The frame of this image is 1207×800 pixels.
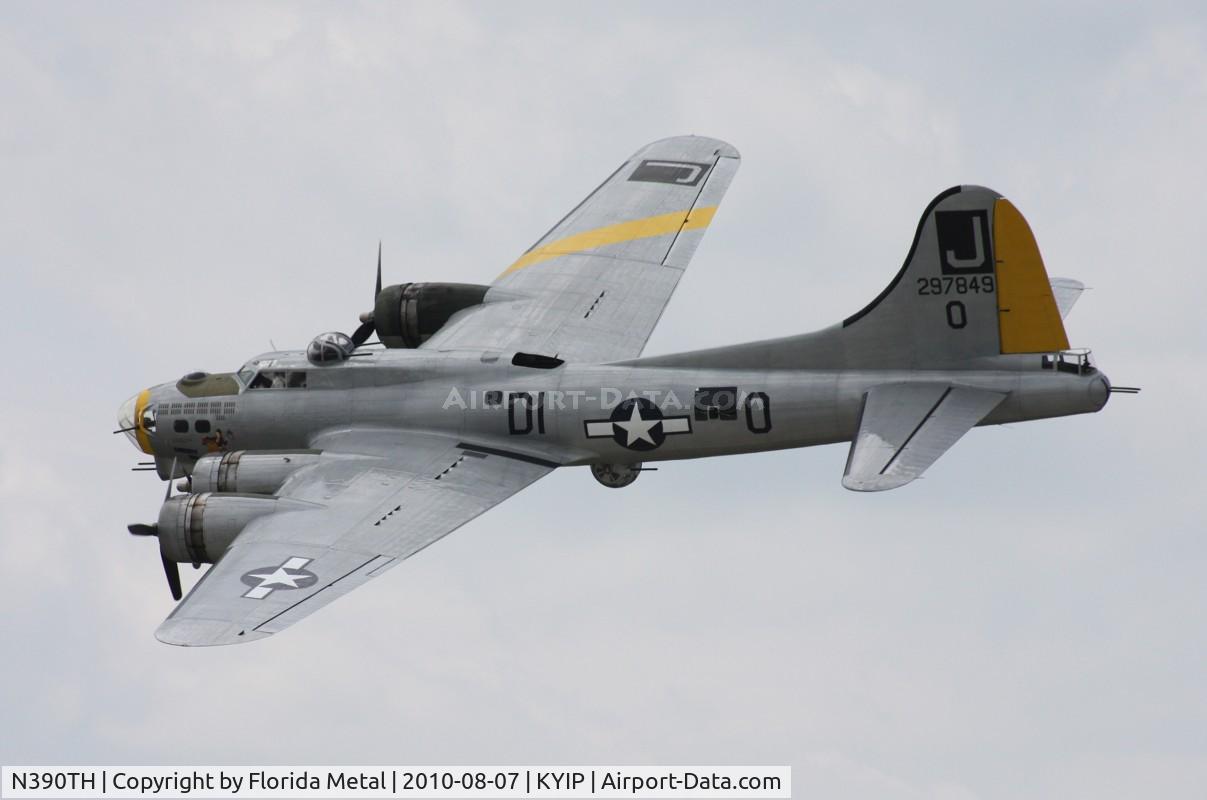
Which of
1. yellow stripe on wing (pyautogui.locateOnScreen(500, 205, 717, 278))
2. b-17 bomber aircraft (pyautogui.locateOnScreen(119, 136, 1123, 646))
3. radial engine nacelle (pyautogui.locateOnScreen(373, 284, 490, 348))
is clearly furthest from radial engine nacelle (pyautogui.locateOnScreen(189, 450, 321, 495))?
yellow stripe on wing (pyautogui.locateOnScreen(500, 205, 717, 278))

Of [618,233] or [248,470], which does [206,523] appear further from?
[618,233]

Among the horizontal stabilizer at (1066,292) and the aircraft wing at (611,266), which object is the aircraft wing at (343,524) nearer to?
the aircraft wing at (611,266)

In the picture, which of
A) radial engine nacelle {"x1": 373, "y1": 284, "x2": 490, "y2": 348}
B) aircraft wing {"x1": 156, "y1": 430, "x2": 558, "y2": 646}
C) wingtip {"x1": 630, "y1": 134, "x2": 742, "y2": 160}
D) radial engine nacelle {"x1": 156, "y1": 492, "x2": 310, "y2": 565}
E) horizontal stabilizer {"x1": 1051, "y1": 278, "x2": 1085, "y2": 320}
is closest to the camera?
aircraft wing {"x1": 156, "y1": 430, "x2": 558, "y2": 646}

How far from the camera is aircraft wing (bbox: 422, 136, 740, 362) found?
147 ft

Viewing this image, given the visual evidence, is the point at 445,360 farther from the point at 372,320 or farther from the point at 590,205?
the point at 590,205

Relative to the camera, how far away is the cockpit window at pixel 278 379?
43.0 metres

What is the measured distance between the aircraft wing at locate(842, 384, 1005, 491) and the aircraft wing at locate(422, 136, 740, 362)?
652 centimetres

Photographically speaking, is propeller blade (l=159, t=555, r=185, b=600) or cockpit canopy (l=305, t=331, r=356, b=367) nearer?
propeller blade (l=159, t=555, r=185, b=600)

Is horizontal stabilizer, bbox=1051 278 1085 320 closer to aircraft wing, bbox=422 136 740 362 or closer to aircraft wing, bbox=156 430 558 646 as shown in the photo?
aircraft wing, bbox=422 136 740 362

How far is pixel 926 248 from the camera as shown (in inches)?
1555

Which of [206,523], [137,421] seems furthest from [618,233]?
[206,523]

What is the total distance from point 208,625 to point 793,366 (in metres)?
11.3

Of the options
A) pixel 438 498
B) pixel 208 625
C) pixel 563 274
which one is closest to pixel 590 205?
pixel 563 274

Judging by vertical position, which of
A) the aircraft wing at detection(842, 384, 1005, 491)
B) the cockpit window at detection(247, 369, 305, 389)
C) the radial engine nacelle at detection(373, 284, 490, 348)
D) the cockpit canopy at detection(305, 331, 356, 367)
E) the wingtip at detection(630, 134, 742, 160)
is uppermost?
the wingtip at detection(630, 134, 742, 160)
